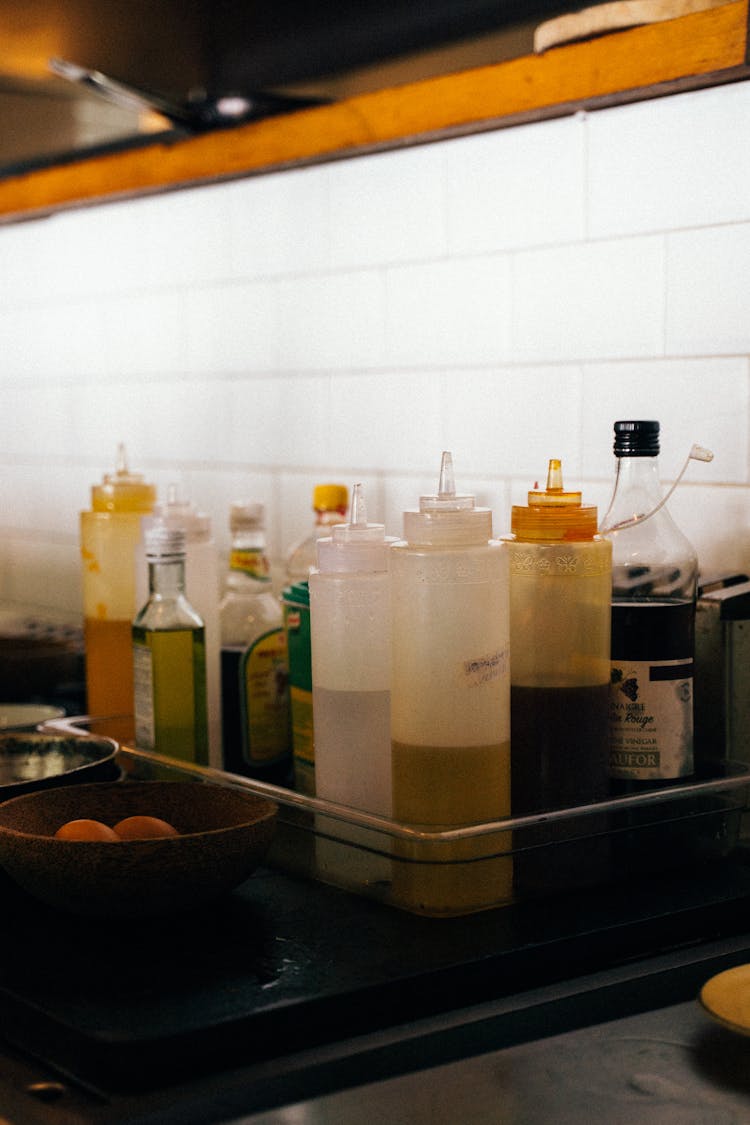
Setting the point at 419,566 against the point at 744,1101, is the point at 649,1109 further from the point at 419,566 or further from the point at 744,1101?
the point at 419,566

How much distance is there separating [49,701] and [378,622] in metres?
0.70

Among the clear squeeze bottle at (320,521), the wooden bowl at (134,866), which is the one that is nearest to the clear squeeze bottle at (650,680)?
the wooden bowl at (134,866)

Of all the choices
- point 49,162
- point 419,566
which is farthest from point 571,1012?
point 49,162

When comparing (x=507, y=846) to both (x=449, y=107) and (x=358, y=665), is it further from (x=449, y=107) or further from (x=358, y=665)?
(x=449, y=107)

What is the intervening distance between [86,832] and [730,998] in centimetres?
40

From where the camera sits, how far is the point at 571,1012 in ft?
2.73

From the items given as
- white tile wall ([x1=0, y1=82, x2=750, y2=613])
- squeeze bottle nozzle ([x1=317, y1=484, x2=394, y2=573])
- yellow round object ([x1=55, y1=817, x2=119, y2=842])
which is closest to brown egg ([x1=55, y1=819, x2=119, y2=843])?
yellow round object ([x1=55, y1=817, x2=119, y2=842])

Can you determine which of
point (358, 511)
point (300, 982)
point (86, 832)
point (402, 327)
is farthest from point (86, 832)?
point (402, 327)

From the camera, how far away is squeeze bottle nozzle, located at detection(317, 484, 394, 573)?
1.01 metres

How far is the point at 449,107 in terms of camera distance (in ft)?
4.78

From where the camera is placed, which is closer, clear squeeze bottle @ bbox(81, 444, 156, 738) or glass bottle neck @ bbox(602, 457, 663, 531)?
glass bottle neck @ bbox(602, 457, 663, 531)

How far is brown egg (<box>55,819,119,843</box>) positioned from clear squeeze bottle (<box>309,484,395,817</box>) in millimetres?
172

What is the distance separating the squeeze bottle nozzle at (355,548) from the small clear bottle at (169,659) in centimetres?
20

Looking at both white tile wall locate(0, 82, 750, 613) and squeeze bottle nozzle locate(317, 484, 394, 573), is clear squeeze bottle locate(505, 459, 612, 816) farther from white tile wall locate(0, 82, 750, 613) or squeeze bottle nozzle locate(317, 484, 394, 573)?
white tile wall locate(0, 82, 750, 613)
